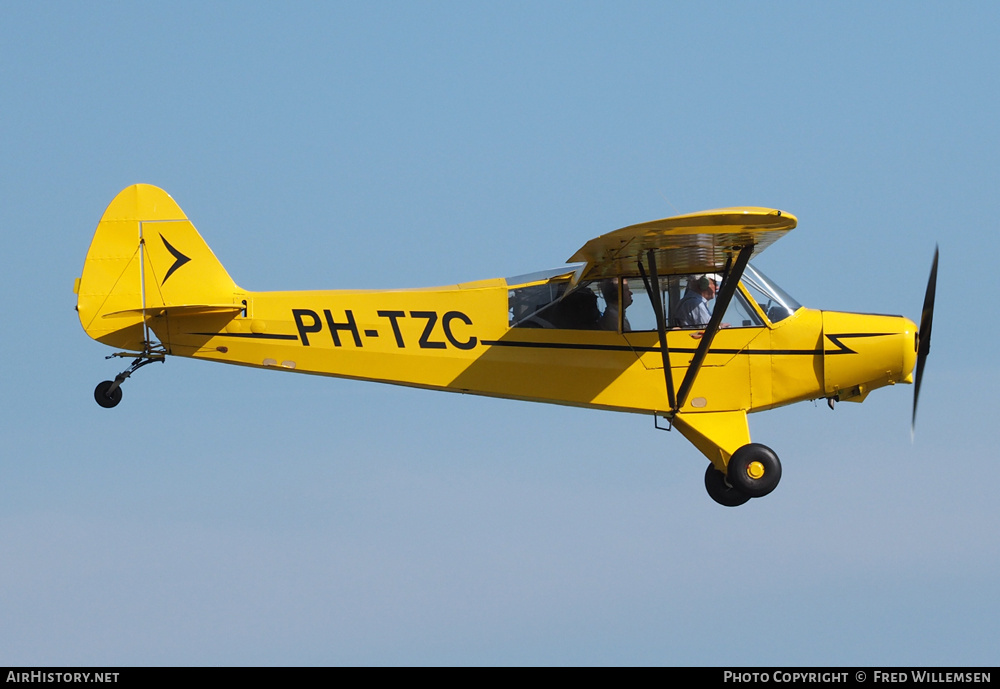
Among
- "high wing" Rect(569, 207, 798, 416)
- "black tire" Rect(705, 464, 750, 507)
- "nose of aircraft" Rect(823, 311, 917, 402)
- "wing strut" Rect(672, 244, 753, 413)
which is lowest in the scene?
"black tire" Rect(705, 464, 750, 507)

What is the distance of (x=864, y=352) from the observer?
1355 centimetres

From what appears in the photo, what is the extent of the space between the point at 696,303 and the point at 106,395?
5.93 m

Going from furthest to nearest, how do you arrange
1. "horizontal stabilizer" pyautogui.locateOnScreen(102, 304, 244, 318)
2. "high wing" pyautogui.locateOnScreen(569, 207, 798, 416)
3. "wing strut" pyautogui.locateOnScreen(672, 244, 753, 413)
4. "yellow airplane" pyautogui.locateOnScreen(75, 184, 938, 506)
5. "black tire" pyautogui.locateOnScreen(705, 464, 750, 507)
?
"black tire" pyautogui.locateOnScreen(705, 464, 750, 507), "horizontal stabilizer" pyautogui.locateOnScreen(102, 304, 244, 318), "yellow airplane" pyautogui.locateOnScreen(75, 184, 938, 506), "wing strut" pyautogui.locateOnScreen(672, 244, 753, 413), "high wing" pyautogui.locateOnScreen(569, 207, 798, 416)

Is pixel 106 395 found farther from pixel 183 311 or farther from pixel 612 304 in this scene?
pixel 612 304

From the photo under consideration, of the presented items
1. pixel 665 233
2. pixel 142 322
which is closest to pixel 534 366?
pixel 665 233

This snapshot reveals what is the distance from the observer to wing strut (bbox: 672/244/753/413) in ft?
43.1

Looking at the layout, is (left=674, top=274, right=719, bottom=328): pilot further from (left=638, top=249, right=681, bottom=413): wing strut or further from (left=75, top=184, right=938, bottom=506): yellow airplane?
(left=638, top=249, right=681, bottom=413): wing strut

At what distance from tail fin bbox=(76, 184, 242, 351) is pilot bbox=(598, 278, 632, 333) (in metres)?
3.69

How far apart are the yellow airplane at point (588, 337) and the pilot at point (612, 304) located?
12 millimetres

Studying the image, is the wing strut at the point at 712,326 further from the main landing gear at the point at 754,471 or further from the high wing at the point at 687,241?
the main landing gear at the point at 754,471

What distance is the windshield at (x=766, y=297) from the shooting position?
1354cm

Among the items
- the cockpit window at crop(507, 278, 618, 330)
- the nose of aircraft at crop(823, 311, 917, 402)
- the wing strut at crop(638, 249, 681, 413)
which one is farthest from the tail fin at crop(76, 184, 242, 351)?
the nose of aircraft at crop(823, 311, 917, 402)

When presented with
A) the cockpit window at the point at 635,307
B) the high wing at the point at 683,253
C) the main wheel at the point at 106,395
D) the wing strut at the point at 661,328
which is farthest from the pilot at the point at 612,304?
the main wheel at the point at 106,395

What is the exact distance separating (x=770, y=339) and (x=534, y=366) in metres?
2.32
